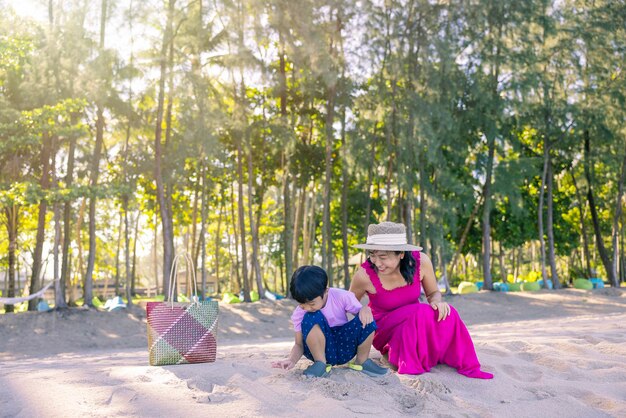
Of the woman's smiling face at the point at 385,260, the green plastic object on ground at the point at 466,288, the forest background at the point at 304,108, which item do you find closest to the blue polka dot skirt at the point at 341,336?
the woman's smiling face at the point at 385,260

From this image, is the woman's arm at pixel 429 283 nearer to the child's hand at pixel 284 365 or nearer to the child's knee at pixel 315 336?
the child's knee at pixel 315 336

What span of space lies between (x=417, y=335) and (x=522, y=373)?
2.30ft

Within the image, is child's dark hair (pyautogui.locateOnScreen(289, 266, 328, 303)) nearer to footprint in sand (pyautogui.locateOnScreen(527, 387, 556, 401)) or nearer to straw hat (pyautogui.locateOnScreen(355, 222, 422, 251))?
straw hat (pyautogui.locateOnScreen(355, 222, 422, 251))

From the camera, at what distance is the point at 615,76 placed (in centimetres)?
2014

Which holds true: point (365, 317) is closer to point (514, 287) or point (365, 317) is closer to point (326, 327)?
point (326, 327)

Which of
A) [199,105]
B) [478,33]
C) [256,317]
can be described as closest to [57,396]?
[256,317]

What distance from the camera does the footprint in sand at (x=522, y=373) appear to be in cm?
409

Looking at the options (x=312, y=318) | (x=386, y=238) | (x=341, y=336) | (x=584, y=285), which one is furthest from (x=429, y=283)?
(x=584, y=285)

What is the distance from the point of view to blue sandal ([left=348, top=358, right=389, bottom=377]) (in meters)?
3.97

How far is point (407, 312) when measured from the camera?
429 centimetres

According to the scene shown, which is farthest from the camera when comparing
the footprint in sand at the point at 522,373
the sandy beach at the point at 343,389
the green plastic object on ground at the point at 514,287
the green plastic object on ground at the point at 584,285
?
the green plastic object on ground at the point at 514,287

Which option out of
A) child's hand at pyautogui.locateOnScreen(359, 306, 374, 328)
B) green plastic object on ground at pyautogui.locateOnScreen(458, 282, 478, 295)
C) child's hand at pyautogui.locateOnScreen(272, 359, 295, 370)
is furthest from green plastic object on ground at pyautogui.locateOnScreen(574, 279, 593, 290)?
child's hand at pyautogui.locateOnScreen(272, 359, 295, 370)

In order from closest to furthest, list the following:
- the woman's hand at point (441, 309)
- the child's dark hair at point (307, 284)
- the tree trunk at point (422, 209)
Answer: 1. the child's dark hair at point (307, 284)
2. the woman's hand at point (441, 309)
3. the tree trunk at point (422, 209)

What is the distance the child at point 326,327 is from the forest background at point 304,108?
33.6 feet
